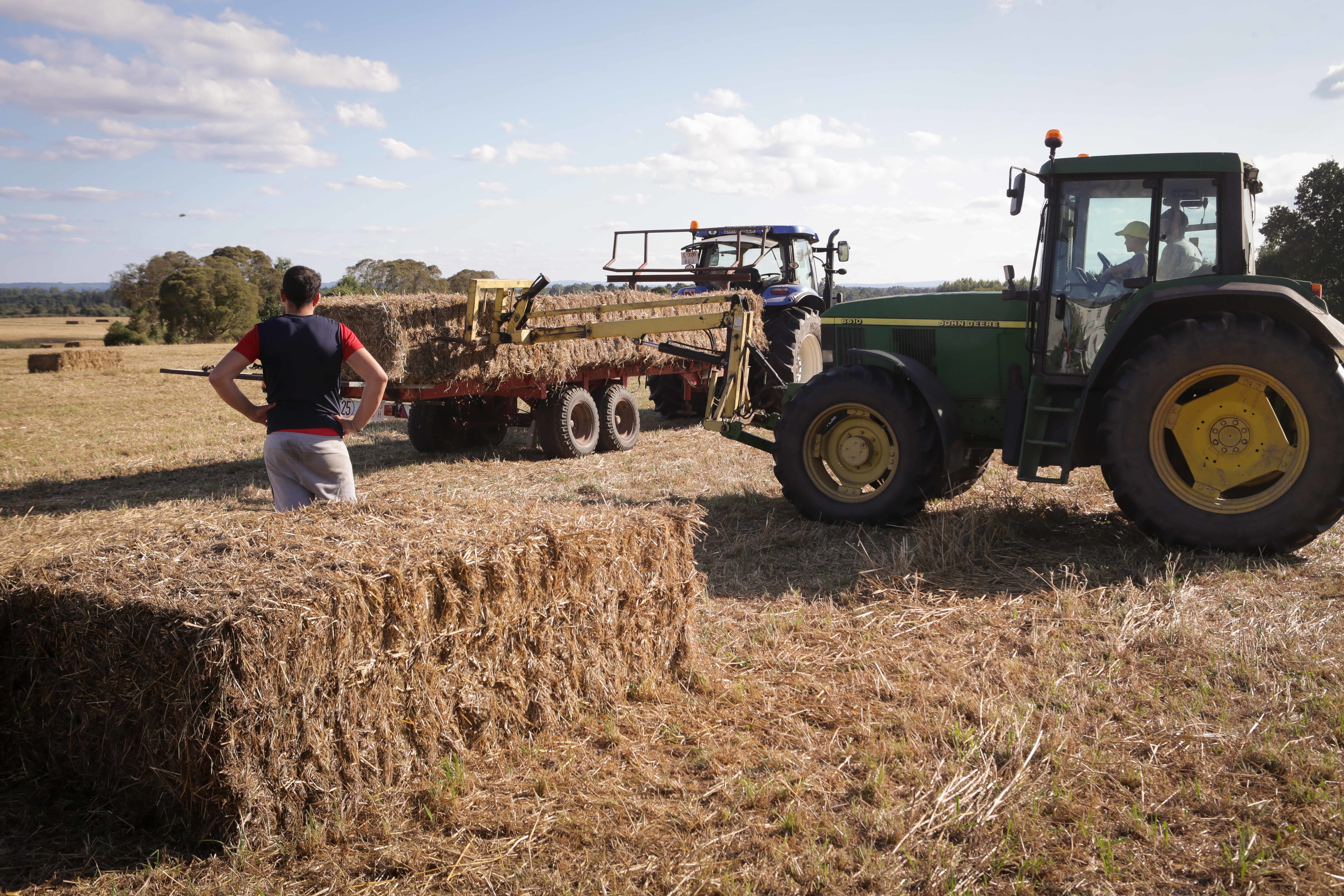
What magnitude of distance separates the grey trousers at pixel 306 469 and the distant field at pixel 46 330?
3624cm

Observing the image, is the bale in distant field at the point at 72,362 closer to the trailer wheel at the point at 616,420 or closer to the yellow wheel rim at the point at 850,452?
the trailer wheel at the point at 616,420

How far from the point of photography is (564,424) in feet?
31.0

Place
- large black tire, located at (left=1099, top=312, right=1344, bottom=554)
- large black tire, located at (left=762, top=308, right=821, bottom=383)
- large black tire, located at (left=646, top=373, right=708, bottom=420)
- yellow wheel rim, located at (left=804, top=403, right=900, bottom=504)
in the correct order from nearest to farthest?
large black tire, located at (left=1099, top=312, right=1344, bottom=554) → yellow wheel rim, located at (left=804, top=403, right=900, bottom=504) → large black tire, located at (left=762, top=308, right=821, bottom=383) → large black tire, located at (left=646, top=373, right=708, bottom=420)

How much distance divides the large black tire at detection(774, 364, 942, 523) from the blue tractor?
4.53 m

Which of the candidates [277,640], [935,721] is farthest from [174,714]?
[935,721]

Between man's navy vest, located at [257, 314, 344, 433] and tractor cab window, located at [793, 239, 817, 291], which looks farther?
tractor cab window, located at [793, 239, 817, 291]

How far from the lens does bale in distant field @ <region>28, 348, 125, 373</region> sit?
70.7ft

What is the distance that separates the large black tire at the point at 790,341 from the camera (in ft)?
35.5

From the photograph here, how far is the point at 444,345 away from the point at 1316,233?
91.4 ft

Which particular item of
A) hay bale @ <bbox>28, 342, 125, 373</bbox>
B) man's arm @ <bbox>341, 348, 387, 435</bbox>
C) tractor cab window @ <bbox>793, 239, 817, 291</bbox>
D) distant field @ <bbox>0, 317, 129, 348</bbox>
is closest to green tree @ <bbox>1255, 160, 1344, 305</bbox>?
tractor cab window @ <bbox>793, 239, 817, 291</bbox>

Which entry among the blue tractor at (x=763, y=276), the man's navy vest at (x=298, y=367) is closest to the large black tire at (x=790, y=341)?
the blue tractor at (x=763, y=276)

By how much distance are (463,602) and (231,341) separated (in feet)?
144

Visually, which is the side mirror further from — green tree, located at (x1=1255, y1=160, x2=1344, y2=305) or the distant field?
the distant field

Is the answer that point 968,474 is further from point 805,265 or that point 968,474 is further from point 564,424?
point 805,265
